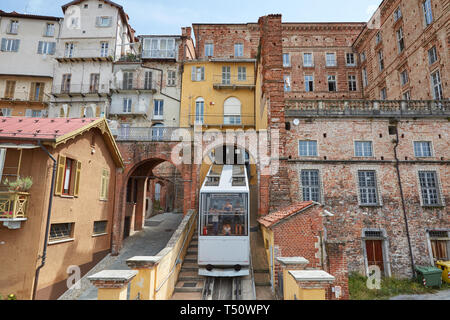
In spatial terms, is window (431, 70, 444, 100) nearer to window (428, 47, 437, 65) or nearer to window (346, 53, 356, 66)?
window (428, 47, 437, 65)

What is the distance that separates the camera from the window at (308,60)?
98.3 ft

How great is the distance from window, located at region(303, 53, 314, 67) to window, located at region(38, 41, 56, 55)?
84.3 feet

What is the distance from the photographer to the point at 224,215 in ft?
32.9

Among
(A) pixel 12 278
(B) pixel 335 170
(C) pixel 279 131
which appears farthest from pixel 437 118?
(A) pixel 12 278

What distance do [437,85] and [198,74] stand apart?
60.7 ft

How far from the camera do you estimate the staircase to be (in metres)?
9.20

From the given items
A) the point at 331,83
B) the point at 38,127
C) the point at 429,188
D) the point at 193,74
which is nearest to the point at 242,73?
the point at 193,74

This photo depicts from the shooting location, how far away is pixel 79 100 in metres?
25.6

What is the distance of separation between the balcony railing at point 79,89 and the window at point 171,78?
568 cm

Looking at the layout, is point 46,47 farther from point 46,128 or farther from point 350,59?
point 350,59

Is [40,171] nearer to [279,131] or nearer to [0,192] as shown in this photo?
[0,192]

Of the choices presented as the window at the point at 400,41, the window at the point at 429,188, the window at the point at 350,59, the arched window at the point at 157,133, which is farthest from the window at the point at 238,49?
the window at the point at 429,188

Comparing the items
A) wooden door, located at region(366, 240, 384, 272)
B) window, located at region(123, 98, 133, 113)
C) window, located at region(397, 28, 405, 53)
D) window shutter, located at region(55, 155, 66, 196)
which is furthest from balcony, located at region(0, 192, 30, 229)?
window, located at region(397, 28, 405, 53)

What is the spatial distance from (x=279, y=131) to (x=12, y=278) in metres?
12.4
